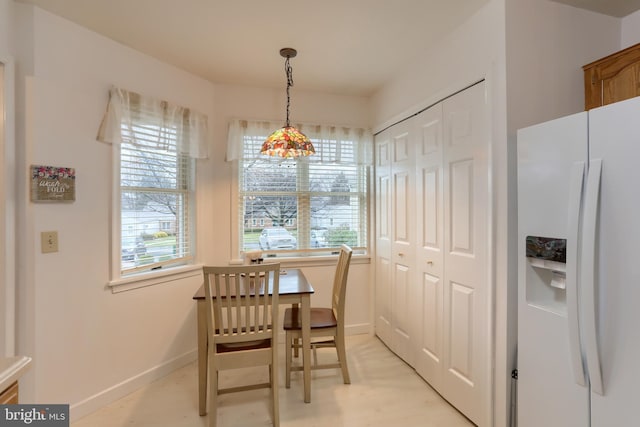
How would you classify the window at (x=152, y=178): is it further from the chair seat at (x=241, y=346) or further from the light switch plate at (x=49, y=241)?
the chair seat at (x=241, y=346)

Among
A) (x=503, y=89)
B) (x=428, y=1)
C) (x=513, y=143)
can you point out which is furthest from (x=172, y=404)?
(x=428, y=1)

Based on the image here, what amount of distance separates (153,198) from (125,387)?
4.90ft

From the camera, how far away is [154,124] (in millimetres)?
2547

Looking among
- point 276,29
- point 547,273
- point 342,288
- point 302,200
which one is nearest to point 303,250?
point 302,200

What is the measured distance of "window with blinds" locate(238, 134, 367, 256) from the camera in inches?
126

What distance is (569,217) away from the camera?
1303 millimetres

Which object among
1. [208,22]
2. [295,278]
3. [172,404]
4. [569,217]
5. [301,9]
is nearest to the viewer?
[569,217]

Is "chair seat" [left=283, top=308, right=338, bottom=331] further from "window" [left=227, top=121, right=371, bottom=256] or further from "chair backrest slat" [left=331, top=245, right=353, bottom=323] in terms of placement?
"window" [left=227, top=121, right=371, bottom=256]

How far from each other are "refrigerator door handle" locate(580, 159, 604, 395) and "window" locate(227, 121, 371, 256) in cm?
228

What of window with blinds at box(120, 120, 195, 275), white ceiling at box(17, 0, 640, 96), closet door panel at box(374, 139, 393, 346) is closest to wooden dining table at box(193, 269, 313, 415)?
window with blinds at box(120, 120, 195, 275)

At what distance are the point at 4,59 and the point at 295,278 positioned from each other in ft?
7.59

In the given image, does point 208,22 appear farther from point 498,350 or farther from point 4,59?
point 498,350

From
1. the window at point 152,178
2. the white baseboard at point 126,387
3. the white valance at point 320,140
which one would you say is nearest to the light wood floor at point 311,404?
the white baseboard at point 126,387

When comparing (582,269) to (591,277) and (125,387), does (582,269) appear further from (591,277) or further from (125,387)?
(125,387)
